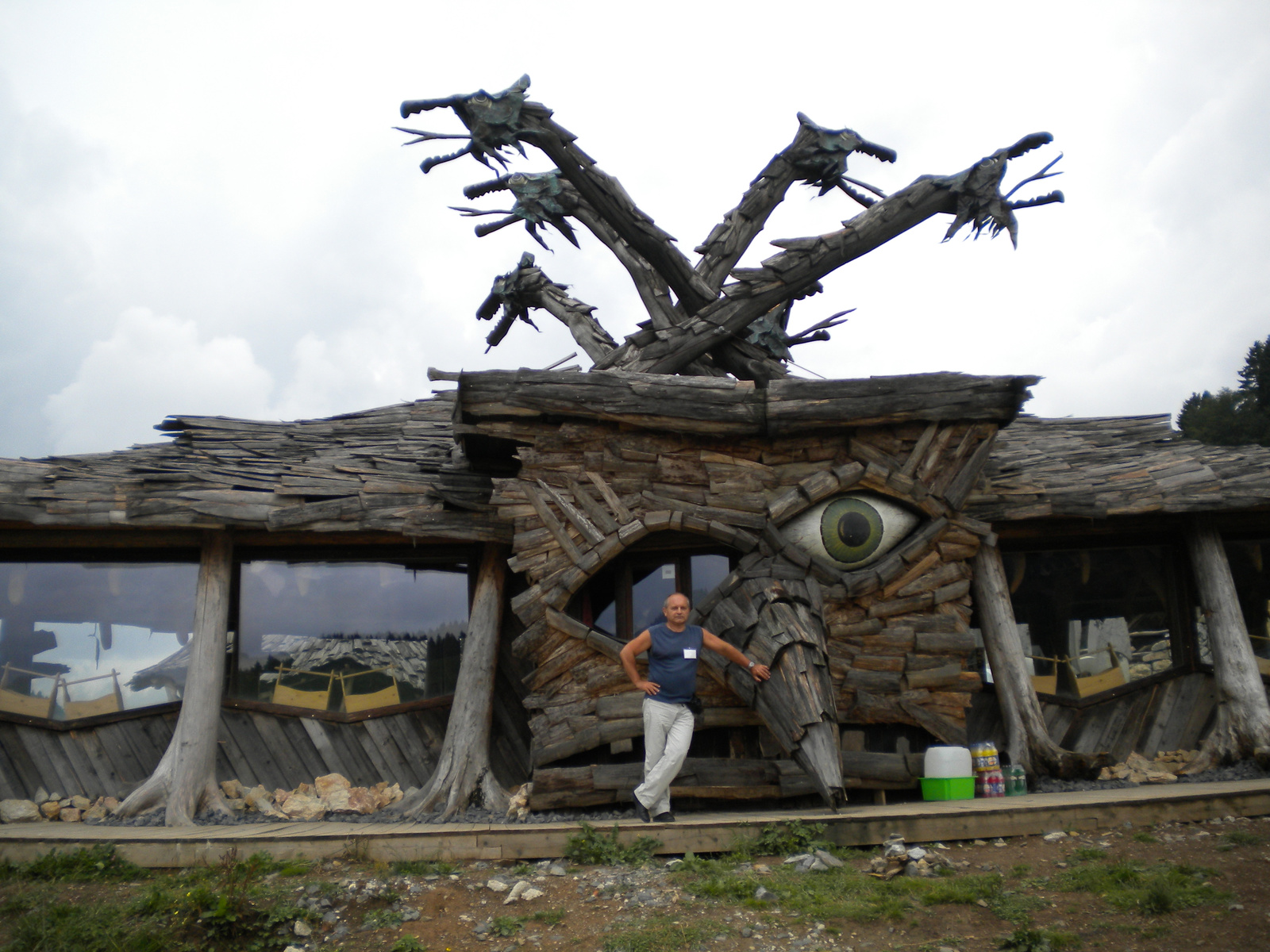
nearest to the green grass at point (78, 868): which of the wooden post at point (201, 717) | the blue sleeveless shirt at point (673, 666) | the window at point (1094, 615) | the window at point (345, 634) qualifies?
the wooden post at point (201, 717)

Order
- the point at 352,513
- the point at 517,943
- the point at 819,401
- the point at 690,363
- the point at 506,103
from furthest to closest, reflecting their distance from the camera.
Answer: the point at 690,363, the point at 506,103, the point at 352,513, the point at 819,401, the point at 517,943

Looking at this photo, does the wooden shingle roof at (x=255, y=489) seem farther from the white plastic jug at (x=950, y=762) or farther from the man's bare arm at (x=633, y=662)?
the white plastic jug at (x=950, y=762)

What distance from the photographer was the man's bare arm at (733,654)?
17.3ft

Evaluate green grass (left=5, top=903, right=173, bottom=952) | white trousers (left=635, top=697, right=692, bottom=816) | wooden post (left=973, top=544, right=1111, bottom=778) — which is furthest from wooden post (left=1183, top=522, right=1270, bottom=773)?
green grass (left=5, top=903, right=173, bottom=952)

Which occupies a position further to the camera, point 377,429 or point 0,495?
point 377,429

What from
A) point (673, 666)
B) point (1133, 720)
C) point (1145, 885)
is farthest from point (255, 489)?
point (1133, 720)

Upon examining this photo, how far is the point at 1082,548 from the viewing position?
7477 millimetres

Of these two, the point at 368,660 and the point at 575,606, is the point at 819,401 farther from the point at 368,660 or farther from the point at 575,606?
the point at 368,660

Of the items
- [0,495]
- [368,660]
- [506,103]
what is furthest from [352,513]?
[506,103]

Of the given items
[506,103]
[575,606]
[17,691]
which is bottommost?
[17,691]

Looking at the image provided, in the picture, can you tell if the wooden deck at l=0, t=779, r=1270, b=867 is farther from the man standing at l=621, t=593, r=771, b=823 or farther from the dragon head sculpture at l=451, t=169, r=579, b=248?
the dragon head sculpture at l=451, t=169, r=579, b=248

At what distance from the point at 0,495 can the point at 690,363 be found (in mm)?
5980

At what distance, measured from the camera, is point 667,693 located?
521 centimetres

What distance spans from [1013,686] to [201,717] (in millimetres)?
6085
